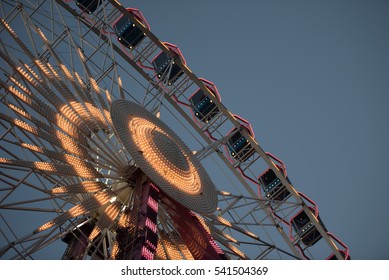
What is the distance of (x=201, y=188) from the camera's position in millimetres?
19062

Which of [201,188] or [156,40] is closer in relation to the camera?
[201,188]

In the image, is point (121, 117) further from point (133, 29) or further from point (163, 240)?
point (133, 29)

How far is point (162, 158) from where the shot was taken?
59.6ft

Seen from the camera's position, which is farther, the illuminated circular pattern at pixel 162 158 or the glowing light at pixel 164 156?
the glowing light at pixel 164 156

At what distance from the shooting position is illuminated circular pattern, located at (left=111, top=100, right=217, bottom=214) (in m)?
17.4

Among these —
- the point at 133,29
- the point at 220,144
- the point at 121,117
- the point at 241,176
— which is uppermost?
the point at 133,29

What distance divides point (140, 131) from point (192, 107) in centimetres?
919

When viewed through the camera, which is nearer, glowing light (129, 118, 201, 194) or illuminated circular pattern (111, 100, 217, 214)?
illuminated circular pattern (111, 100, 217, 214)

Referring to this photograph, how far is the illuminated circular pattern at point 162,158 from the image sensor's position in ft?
57.0

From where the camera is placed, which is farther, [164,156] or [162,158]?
[164,156]
